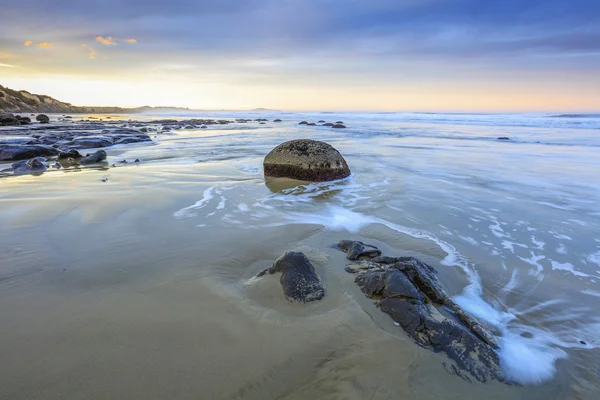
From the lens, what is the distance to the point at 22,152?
955 centimetres

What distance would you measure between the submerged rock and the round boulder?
4296 millimetres

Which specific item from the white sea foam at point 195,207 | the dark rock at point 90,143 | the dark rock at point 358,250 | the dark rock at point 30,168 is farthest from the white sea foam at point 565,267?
the dark rock at point 90,143

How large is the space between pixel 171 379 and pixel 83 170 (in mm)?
7613

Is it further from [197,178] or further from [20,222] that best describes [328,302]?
[197,178]

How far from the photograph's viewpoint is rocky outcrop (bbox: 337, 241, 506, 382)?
2.02 metres

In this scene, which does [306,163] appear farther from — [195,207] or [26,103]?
[26,103]

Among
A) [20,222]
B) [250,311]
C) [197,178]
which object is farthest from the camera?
[197,178]

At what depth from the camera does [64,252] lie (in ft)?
10.7

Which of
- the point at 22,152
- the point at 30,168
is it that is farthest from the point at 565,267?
the point at 22,152

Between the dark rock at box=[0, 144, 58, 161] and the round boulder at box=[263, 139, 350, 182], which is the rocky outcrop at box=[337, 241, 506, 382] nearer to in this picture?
the round boulder at box=[263, 139, 350, 182]

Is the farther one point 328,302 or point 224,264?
point 224,264

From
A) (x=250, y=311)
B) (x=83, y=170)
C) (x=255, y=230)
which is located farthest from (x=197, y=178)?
(x=250, y=311)

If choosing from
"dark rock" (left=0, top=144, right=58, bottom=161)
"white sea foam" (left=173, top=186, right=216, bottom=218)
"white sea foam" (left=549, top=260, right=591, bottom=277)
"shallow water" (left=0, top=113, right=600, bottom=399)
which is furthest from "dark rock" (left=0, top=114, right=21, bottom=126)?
"white sea foam" (left=549, top=260, right=591, bottom=277)

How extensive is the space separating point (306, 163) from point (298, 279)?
4614 mm
